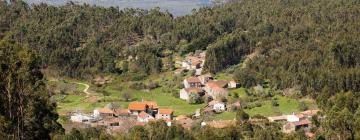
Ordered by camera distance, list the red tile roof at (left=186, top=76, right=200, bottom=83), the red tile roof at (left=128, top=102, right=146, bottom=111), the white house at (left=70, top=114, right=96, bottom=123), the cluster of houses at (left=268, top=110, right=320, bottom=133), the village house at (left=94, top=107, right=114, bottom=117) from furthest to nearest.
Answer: the red tile roof at (left=186, top=76, right=200, bottom=83), the red tile roof at (left=128, top=102, right=146, bottom=111), the village house at (left=94, top=107, right=114, bottom=117), the white house at (left=70, top=114, right=96, bottom=123), the cluster of houses at (left=268, top=110, right=320, bottom=133)

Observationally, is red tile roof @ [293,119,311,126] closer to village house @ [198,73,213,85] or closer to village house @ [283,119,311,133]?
village house @ [283,119,311,133]

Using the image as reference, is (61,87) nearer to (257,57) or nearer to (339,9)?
(257,57)

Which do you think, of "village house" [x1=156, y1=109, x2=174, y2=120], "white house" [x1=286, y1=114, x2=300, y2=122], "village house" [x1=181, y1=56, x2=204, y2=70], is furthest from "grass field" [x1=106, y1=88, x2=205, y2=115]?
"white house" [x1=286, y1=114, x2=300, y2=122]

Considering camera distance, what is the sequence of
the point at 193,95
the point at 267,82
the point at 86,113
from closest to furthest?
the point at 86,113
the point at 193,95
the point at 267,82

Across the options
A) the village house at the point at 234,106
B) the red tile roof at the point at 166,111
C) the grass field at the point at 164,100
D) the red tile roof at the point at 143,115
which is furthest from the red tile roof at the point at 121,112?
the village house at the point at 234,106

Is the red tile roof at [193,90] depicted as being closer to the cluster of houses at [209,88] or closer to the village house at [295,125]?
the cluster of houses at [209,88]

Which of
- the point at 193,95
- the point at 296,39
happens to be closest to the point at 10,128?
the point at 193,95
